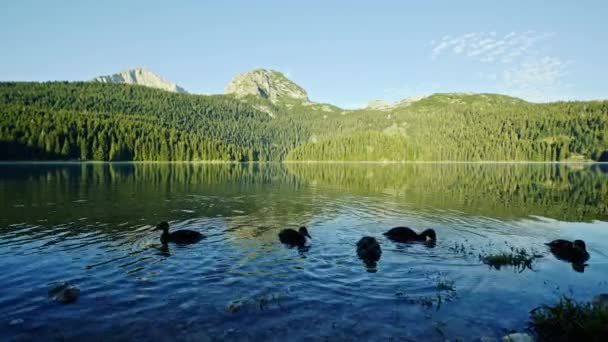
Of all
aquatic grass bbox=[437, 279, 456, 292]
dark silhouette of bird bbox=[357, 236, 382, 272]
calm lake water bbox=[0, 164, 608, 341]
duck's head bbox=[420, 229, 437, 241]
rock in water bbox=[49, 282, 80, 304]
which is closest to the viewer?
calm lake water bbox=[0, 164, 608, 341]

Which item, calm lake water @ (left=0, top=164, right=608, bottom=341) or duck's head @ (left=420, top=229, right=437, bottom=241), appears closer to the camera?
calm lake water @ (left=0, top=164, right=608, bottom=341)

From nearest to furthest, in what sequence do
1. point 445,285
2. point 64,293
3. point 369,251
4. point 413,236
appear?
point 64,293 < point 445,285 < point 369,251 < point 413,236

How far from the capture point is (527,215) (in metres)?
36.6

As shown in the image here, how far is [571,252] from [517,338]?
1427cm

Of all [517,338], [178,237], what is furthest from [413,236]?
[178,237]

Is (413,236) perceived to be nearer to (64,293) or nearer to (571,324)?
(571,324)

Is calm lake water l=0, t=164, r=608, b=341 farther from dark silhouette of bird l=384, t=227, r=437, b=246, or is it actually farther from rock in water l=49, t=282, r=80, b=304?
dark silhouette of bird l=384, t=227, r=437, b=246

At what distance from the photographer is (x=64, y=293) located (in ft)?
47.0

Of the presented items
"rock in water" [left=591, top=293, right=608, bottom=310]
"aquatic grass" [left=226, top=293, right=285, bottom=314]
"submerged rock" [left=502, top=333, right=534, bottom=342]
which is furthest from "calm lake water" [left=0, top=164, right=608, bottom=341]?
"rock in water" [left=591, top=293, right=608, bottom=310]

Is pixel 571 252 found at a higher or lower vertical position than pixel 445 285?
higher

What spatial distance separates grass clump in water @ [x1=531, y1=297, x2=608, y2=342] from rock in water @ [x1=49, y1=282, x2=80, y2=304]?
16526 mm

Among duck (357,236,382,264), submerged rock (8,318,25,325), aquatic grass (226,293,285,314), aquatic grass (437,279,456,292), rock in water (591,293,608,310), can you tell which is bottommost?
submerged rock (8,318,25,325)

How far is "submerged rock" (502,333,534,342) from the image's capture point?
1104cm

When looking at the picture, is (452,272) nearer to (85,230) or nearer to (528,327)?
(528,327)
